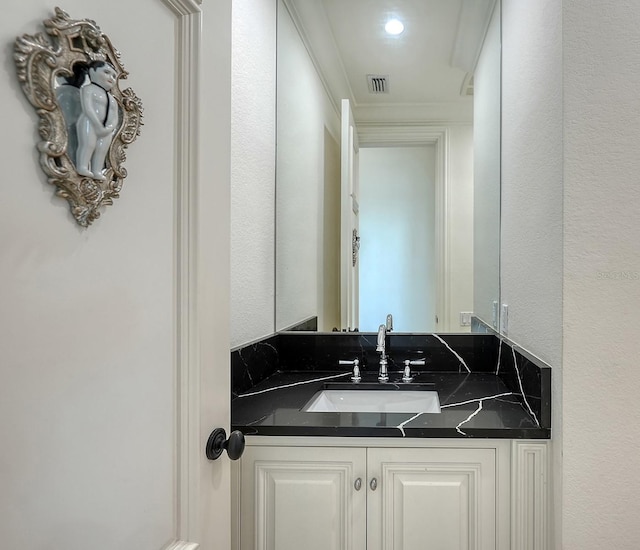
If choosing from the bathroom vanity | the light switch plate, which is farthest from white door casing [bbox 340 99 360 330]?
the bathroom vanity

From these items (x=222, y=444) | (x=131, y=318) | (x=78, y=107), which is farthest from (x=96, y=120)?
(x=222, y=444)

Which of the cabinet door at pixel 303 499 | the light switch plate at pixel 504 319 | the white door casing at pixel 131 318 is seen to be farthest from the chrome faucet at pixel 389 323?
the white door casing at pixel 131 318

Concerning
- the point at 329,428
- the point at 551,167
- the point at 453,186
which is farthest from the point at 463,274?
the point at 329,428

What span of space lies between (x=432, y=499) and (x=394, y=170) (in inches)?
47.1

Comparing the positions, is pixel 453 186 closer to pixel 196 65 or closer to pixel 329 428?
pixel 329 428

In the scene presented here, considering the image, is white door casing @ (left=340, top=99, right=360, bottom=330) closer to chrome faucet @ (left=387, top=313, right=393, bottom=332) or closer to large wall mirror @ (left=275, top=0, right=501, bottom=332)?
large wall mirror @ (left=275, top=0, right=501, bottom=332)

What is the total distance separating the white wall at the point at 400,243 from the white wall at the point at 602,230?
810mm

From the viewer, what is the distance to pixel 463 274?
1.90 m

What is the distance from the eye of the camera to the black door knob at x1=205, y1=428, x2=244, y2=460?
85cm

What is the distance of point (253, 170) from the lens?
1.69 meters

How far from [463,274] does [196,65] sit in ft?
4.53

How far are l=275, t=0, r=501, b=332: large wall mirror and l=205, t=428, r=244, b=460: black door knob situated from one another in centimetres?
106

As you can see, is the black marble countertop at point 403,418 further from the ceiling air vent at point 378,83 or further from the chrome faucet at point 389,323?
the ceiling air vent at point 378,83

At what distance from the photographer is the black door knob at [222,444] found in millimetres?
850
